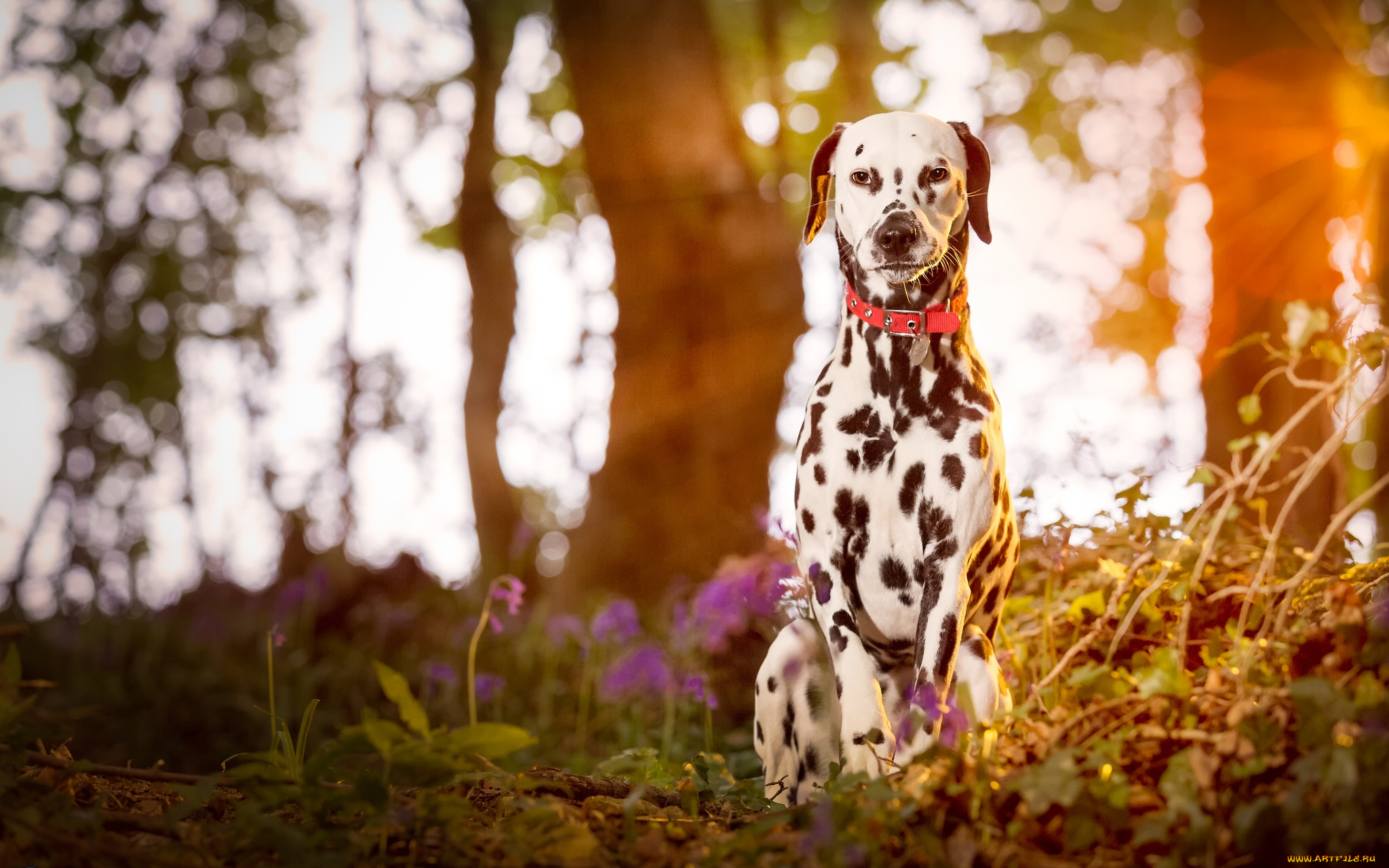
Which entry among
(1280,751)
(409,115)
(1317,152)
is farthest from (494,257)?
(1280,751)

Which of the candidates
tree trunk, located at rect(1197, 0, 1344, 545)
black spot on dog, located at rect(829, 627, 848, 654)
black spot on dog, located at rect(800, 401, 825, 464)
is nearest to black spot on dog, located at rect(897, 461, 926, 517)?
black spot on dog, located at rect(800, 401, 825, 464)

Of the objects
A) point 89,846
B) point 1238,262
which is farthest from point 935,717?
point 1238,262

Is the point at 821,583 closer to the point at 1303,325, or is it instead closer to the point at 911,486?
the point at 911,486

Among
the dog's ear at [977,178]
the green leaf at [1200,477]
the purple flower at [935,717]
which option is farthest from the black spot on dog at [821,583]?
the green leaf at [1200,477]

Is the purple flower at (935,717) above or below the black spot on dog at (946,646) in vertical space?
below

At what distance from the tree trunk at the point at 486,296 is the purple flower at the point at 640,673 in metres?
6.52

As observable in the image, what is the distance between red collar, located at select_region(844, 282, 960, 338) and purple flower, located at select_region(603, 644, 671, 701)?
2.45 metres

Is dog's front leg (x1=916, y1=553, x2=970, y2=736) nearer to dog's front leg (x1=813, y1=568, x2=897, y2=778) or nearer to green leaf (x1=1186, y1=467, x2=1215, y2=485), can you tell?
dog's front leg (x1=813, y1=568, x2=897, y2=778)

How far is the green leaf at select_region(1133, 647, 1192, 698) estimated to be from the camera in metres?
2.36

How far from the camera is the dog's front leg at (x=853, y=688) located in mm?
2799

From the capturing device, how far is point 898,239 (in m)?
2.80

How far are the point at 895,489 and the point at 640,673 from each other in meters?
2.42

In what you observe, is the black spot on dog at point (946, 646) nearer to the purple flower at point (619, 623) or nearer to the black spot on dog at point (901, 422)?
the black spot on dog at point (901, 422)

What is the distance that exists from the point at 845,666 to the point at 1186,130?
1001 centimetres
